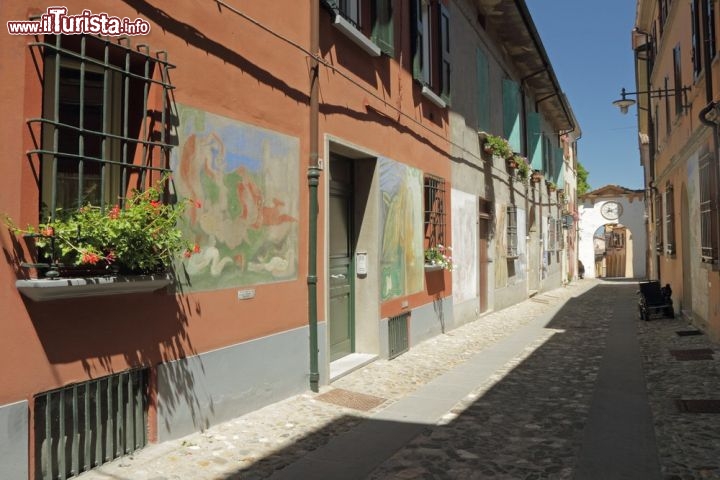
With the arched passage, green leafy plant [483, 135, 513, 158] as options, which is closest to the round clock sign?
the arched passage

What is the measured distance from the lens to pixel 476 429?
15.4 ft

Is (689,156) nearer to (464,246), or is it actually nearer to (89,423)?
(464,246)

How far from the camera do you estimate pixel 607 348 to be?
8.60 meters

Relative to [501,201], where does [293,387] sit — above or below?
below

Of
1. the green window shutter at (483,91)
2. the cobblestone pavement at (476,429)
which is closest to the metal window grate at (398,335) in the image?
the cobblestone pavement at (476,429)

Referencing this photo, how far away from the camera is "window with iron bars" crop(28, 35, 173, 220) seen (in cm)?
327

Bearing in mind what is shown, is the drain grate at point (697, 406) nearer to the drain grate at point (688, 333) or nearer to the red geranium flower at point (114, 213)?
the drain grate at point (688, 333)

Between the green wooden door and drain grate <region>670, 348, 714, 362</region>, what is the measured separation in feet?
14.2

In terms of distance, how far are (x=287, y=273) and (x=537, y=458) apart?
2.70 m

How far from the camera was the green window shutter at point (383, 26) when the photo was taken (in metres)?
7.37

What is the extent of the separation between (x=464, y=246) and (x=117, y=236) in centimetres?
833

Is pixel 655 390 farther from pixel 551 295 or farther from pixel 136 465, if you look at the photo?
pixel 551 295

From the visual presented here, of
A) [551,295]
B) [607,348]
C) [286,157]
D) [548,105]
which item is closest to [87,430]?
[286,157]

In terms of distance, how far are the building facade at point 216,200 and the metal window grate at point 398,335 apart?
4 cm
